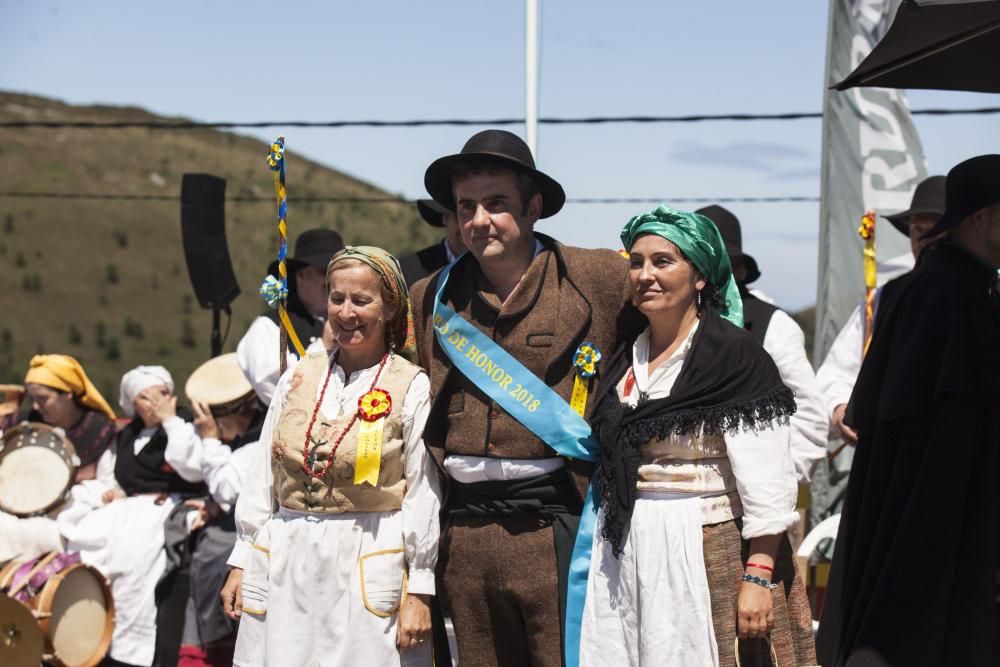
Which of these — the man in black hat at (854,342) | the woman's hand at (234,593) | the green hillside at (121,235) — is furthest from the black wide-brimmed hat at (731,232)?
the green hillside at (121,235)

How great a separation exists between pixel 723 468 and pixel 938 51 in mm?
1496

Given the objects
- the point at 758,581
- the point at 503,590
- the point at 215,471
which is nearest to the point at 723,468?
the point at 758,581

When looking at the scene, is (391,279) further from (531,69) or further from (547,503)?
(531,69)

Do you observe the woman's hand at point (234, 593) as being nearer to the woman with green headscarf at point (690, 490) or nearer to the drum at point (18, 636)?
the woman with green headscarf at point (690, 490)

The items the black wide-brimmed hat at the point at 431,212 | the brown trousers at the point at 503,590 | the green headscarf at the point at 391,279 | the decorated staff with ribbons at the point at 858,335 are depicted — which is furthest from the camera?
the black wide-brimmed hat at the point at 431,212

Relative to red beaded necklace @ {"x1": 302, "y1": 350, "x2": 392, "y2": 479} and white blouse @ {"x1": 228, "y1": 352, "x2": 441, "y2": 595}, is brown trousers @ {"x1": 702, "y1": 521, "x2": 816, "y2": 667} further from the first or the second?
red beaded necklace @ {"x1": 302, "y1": 350, "x2": 392, "y2": 479}

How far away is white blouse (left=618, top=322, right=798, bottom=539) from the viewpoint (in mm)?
3670

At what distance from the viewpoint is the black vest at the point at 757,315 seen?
499 centimetres

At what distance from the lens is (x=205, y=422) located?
6.62 m

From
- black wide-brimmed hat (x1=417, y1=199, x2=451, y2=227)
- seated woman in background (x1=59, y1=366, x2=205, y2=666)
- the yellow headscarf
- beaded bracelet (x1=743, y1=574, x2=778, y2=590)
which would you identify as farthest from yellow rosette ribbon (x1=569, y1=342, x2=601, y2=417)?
the yellow headscarf

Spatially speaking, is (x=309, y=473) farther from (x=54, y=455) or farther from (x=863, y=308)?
(x=54, y=455)

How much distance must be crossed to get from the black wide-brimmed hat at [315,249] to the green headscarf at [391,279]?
211 cm

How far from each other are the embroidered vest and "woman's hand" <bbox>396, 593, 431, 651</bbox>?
0.30 m

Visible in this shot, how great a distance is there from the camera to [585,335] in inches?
159
